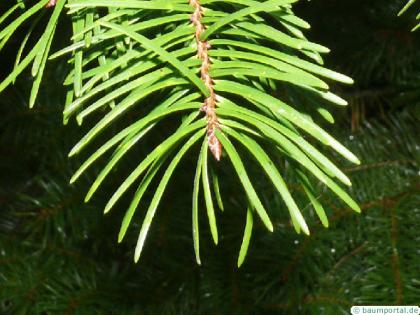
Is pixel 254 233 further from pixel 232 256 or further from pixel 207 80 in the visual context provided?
pixel 207 80

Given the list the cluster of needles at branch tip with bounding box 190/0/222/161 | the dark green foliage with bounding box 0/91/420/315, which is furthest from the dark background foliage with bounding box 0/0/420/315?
the cluster of needles at branch tip with bounding box 190/0/222/161

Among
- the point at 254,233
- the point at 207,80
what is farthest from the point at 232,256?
the point at 207,80

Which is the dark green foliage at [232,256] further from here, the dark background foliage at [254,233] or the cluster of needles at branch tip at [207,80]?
the cluster of needles at branch tip at [207,80]

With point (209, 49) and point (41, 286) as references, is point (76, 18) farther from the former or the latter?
point (41, 286)

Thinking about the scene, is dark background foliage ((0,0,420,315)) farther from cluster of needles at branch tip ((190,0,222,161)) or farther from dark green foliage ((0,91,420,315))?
cluster of needles at branch tip ((190,0,222,161))

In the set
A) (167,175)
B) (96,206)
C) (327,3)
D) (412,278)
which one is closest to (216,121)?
(167,175)
